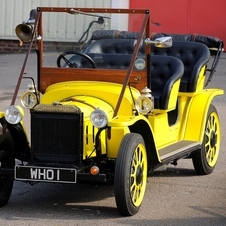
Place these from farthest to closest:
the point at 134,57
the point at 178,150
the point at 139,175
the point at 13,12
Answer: the point at 13,12 → the point at 178,150 → the point at 134,57 → the point at 139,175

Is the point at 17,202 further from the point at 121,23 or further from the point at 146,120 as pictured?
the point at 121,23

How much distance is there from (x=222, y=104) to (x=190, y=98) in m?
4.82

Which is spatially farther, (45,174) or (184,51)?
(184,51)

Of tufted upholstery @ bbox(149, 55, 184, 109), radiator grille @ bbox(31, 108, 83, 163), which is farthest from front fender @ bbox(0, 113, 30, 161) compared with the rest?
tufted upholstery @ bbox(149, 55, 184, 109)

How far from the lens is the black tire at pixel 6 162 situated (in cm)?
680

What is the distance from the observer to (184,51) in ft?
29.0

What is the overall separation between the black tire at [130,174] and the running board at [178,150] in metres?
0.45

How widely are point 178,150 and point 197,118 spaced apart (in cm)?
71

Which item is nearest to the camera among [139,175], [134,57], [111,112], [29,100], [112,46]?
[139,175]

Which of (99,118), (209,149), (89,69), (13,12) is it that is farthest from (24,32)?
(13,12)

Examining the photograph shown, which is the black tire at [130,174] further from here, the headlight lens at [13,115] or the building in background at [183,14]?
the building in background at [183,14]

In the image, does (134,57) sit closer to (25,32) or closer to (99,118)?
(99,118)

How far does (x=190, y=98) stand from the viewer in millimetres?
8328

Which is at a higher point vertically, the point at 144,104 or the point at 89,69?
the point at 89,69
